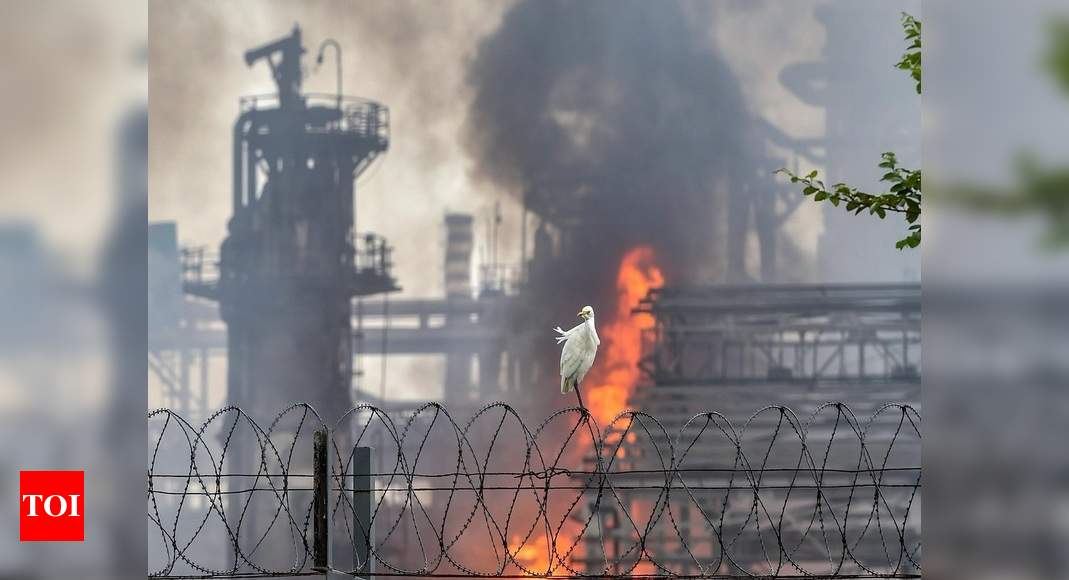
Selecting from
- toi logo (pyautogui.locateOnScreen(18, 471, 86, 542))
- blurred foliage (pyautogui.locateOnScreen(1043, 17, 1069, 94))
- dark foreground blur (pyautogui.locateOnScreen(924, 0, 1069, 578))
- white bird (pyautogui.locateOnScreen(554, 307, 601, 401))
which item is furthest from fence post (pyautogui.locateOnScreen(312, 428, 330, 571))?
blurred foliage (pyautogui.locateOnScreen(1043, 17, 1069, 94))

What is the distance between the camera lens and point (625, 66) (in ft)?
82.9

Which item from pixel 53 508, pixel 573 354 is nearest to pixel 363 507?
pixel 573 354

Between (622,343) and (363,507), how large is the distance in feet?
59.9

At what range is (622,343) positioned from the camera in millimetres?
23469

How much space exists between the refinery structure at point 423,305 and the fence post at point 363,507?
54.2 ft

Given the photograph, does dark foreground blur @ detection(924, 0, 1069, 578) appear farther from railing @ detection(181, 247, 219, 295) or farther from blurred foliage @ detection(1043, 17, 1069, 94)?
railing @ detection(181, 247, 219, 295)

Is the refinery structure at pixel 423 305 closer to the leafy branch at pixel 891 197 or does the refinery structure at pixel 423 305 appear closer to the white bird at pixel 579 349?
the white bird at pixel 579 349

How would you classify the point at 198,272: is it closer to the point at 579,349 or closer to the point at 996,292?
the point at 579,349

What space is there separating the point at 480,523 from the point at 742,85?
38.1ft

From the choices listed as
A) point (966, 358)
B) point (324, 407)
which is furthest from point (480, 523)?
point (966, 358)

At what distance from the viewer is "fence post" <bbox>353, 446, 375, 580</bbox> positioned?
→ 211 inches

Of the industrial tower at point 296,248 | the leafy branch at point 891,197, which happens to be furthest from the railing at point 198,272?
the leafy branch at point 891,197

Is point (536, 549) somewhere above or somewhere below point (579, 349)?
below

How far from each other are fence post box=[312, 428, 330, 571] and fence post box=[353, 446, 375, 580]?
222mm
